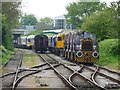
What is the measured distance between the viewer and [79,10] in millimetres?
86438

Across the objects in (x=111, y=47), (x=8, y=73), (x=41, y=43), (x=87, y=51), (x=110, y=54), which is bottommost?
(x=8, y=73)

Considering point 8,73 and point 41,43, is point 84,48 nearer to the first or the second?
point 8,73

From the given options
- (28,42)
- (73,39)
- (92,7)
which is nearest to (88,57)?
(73,39)

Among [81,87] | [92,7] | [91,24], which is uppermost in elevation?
[92,7]

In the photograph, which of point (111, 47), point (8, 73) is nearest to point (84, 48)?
point (111, 47)

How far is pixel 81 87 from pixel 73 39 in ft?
54.0

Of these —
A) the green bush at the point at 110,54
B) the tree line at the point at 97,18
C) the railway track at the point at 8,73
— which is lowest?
the railway track at the point at 8,73

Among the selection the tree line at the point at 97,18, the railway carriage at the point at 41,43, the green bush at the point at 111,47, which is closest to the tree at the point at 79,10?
the tree line at the point at 97,18

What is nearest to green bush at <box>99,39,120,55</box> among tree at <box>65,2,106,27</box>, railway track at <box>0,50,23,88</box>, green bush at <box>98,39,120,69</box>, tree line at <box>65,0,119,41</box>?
green bush at <box>98,39,120,69</box>

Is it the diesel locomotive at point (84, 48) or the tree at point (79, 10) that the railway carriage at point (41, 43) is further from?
the tree at point (79, 10)

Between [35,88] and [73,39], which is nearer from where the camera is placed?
[35,88]

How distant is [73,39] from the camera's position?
104 feet

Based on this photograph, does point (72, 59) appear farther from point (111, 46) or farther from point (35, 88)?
point (35, 88)

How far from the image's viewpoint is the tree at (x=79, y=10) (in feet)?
277
